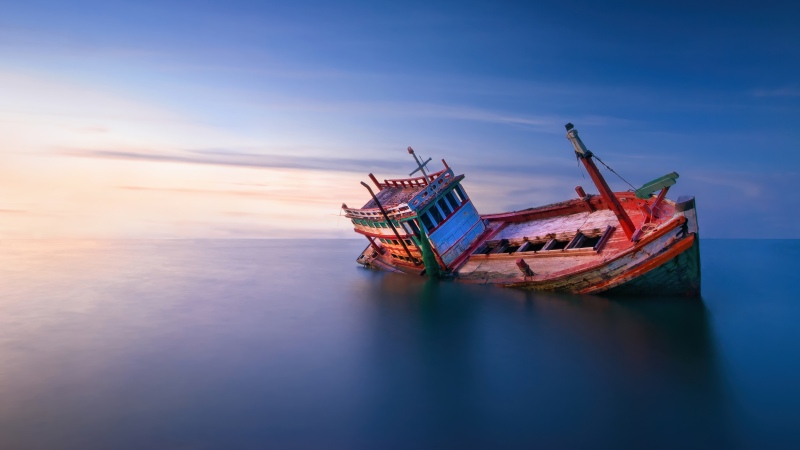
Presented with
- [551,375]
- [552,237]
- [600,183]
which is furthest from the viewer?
[552,237]

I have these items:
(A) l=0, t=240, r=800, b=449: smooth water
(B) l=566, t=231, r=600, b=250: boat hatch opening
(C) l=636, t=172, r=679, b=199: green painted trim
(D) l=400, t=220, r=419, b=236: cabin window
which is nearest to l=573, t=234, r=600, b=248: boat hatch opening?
(B) l=566, t=231, r=600, b=250: boat hatch opening

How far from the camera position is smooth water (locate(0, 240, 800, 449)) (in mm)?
9789

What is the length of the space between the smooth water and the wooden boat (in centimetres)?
103

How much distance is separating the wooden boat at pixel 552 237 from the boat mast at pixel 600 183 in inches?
1.5

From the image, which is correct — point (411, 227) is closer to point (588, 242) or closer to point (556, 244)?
point (556, 244)

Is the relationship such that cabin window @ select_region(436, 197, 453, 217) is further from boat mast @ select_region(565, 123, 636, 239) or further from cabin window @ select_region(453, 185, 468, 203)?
boat mast @ select_region(565, 123, 636, 239)

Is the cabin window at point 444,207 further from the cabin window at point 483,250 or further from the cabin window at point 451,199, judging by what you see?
the cabin window at point 483,250

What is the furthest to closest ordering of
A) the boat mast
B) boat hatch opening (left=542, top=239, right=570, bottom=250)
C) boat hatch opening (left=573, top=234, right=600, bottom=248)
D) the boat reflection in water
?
boat hatch opening (left=542, top=239, right=570, bottom=250) < boat hatch opening (left=573, top=234, right=600, bottom=248) < the boat mast < the boat reflection in water

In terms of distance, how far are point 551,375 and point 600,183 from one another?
9.82 metres

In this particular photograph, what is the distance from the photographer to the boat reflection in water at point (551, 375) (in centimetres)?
960

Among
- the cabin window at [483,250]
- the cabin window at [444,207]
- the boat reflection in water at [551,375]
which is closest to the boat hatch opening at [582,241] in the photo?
the boat reflection in water at [551,375]

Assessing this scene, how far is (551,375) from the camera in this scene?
42.3 feet

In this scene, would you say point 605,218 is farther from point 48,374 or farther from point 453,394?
point 48,374

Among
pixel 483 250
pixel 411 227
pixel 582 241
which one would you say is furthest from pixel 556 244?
pixel 411 227
